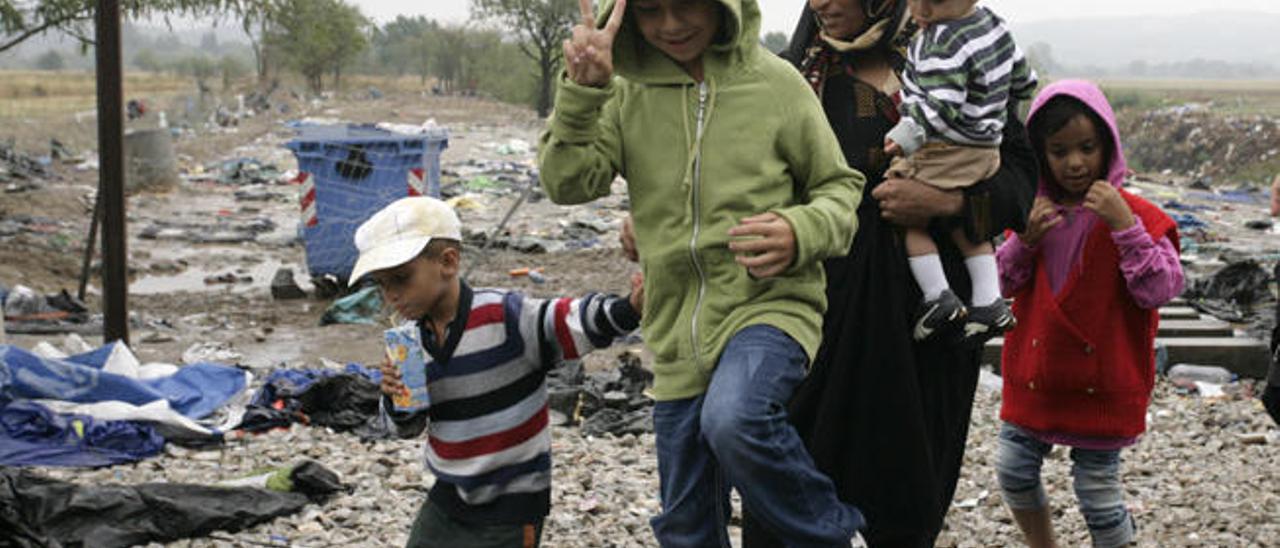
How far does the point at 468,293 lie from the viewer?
9.75 feet

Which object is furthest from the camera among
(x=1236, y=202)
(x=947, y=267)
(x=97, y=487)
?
(x=1236, y=202)

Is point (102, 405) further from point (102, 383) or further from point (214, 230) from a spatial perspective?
point (214, 230)

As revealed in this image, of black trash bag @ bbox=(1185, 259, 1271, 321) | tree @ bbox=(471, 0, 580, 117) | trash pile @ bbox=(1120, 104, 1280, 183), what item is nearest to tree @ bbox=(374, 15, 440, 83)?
tree @ bbox=(471, 0, 580, 117)

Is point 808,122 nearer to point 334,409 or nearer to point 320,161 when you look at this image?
point 334,409

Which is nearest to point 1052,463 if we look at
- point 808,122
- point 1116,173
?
point 1116,173

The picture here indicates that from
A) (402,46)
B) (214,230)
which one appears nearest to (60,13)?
(214,230)

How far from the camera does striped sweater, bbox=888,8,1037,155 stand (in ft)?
8.50

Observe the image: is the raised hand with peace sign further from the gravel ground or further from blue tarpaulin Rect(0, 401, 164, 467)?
blue tarpaulin Rect(0, 401, 164, 467)

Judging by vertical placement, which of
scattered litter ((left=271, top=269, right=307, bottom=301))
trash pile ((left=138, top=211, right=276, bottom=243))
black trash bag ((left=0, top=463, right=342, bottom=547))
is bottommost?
trash pile ((left=138, top=211, right=276, bottom=243))

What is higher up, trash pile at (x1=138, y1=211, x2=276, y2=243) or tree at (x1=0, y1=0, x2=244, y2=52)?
tree at (x1=0, y1=0, x2=244, y2=52)

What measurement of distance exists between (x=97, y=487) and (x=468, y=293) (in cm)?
222

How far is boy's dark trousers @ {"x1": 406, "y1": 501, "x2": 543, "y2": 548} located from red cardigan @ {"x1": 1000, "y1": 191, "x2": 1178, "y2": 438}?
1447 mm

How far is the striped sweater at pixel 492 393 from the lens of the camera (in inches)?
115

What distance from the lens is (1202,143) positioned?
3497cm
